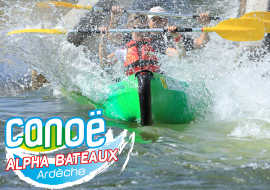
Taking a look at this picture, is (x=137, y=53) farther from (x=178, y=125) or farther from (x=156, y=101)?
(x=178, y=125)

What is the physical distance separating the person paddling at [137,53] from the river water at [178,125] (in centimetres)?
19

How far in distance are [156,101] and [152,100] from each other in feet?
0.22

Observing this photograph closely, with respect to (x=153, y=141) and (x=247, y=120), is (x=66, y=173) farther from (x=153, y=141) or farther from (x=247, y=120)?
(x=247, y=120)

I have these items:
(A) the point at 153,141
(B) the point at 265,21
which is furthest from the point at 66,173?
(B) the point at 265,21

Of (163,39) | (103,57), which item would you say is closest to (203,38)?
(163,39)

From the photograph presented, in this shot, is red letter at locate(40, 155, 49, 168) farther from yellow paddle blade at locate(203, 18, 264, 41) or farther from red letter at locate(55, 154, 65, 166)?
yellow paddle blade at locate(203, 18, 264, 41)

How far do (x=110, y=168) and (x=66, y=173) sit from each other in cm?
32

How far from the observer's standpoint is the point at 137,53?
3732 mm

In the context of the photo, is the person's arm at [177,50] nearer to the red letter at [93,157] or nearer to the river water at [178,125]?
the river water at [178,125]

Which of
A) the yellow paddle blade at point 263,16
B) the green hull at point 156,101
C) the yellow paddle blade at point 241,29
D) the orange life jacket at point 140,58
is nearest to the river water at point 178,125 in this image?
the green hull at point 156,101

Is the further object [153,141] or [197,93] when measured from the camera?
[197,93]

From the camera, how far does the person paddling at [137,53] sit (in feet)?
12.1

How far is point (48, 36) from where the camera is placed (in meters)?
4.00

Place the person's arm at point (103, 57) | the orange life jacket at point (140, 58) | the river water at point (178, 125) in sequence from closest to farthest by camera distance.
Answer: the river water at point (178, 125), the orange life jacket at point (140, 58), the person's arm at point (103, 57)
